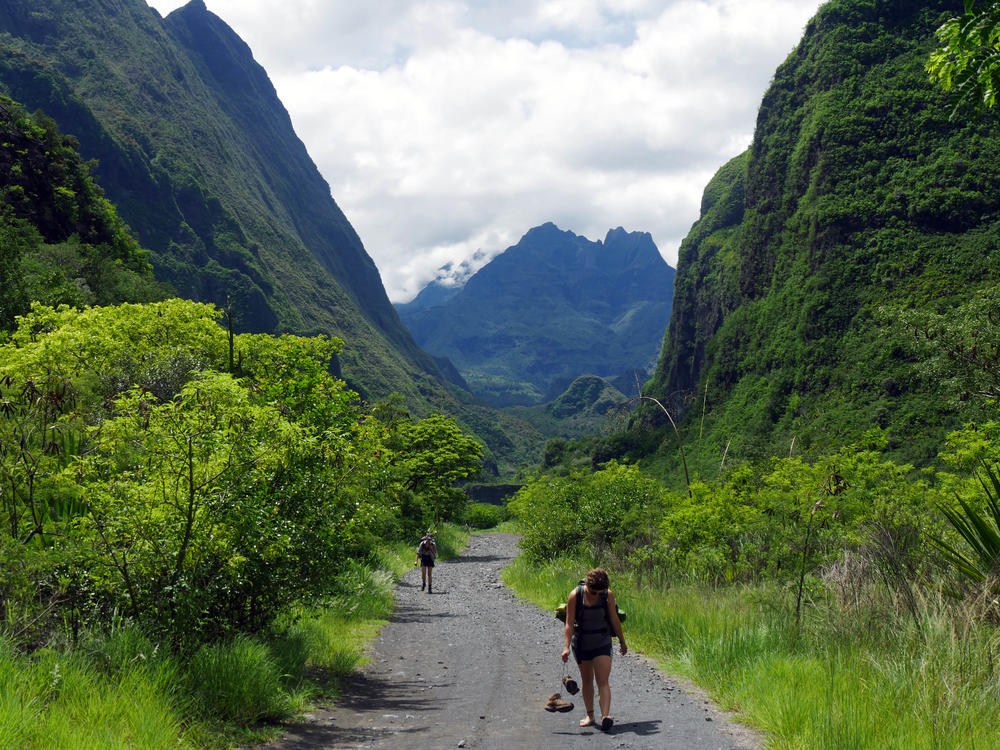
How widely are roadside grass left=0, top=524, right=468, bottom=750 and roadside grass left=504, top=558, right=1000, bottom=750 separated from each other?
16.0ft

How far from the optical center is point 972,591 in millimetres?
6770

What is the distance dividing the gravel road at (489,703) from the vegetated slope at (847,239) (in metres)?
54.8

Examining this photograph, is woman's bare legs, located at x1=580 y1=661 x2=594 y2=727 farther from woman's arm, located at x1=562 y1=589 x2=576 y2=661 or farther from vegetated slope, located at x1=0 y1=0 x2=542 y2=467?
vegetated slope, located at x1=0 y1=0 x2=542 y2=467

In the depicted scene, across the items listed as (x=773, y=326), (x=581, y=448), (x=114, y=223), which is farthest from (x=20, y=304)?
(x=581, y=448)

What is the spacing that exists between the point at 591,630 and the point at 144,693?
425 centimetres

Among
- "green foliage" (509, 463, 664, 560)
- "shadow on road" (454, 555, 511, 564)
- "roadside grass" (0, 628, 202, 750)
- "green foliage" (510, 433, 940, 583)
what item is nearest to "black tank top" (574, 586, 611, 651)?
"green foliage" (510, 433, 940, 583)

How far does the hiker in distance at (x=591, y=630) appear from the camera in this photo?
7480 mm

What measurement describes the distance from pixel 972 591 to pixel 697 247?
180 metres

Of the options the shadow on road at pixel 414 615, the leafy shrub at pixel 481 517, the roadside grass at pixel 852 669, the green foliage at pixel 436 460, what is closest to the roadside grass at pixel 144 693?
the roadside grass at pixel 852 669

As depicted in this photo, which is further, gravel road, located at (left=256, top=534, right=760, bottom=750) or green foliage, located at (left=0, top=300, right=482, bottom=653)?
green foliage, located at (left=0, top=300, right=482, bottom=653)

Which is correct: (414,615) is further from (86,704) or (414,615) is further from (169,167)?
(169,167)

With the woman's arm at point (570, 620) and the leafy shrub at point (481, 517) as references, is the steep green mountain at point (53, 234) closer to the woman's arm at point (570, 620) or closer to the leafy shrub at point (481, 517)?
the woman's arm at point (570, 620)

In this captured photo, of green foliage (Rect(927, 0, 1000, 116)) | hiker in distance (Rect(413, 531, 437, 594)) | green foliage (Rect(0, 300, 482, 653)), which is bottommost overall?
hiker in distance (Rect(413, 531, 437, 594))

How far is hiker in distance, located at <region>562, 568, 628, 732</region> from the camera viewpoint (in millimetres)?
7480
